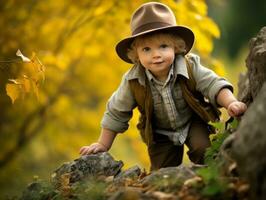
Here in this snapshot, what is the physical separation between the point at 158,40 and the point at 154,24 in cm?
12

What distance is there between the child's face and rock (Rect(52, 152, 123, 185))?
76 cm

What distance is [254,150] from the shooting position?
8.75 ft

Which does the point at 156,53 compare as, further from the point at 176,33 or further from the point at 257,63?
the point at 257,63

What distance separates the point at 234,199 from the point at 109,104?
1.96m

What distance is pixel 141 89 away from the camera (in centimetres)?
441

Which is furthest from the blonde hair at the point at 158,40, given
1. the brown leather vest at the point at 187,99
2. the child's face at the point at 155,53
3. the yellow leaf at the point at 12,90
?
the yellow leaf at the point at 12,90

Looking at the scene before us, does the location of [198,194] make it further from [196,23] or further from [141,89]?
[196,23]

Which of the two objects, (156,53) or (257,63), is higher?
(156,53)

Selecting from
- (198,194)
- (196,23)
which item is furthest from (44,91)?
(198,194)

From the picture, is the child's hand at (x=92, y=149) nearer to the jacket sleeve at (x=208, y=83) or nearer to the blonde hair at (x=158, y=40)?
the blonde hair at (x=158, y=40)

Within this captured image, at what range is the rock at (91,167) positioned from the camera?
4.09 meters

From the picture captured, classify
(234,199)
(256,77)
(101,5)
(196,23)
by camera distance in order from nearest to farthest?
(234,199), (256,77), (196,23), (101,5)

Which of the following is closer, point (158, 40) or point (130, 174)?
point (130, 174)

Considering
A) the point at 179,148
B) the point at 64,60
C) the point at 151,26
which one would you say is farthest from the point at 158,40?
the point at 64,60
